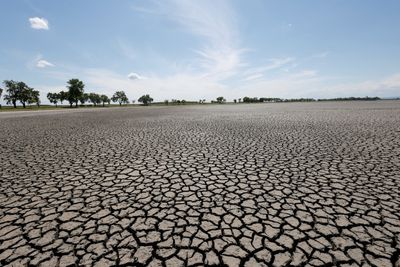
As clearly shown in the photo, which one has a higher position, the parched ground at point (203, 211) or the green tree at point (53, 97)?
the green tree at point (53, 97)

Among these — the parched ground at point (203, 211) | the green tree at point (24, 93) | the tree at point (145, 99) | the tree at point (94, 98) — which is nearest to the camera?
the parched ground at point (203, 211)

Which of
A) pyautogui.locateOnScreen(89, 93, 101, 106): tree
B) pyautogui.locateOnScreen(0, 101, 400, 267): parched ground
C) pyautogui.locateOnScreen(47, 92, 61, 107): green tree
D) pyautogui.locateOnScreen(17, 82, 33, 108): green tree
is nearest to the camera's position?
pyautogui.locateOnScreen(0, 101, 400, 267): parched ground

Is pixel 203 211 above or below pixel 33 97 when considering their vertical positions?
below

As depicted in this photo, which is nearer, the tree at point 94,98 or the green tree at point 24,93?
the green tree at point 24,93

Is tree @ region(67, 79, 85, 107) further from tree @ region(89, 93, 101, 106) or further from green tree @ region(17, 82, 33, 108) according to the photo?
tree @ region(89, 93, 101, 106)

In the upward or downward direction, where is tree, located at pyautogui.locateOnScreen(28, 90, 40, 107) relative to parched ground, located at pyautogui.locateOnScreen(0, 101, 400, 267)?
upward

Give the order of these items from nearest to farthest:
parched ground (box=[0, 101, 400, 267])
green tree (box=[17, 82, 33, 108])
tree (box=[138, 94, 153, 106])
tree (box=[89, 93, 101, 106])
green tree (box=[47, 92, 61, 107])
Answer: parched ground (box=[0, 101, 400, 267])
green tree (box=[17, 82, 33, 108])
green tree (box=[47, 92, 61, 107])
tree (box=[89, 93, 101, 106])
tree (box=[138, 94, 153, 106])

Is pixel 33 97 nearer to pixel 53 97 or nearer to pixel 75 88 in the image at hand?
pixel 75 88

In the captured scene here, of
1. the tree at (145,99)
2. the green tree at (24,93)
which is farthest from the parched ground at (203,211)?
the tree at (145,99)

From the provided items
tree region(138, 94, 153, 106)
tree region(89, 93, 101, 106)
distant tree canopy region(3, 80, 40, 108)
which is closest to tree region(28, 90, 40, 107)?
distant tree canopy region(3, 80, 40, 108)

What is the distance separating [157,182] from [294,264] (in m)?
2.95

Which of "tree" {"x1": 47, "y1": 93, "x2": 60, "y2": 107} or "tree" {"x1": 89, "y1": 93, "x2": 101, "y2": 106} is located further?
"tree" {"x1": 89, "y1": 93, "x2": 101, "y2": 106}

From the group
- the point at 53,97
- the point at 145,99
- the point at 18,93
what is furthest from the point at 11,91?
the point at 145,99

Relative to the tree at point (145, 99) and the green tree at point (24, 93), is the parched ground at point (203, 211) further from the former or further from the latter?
the tree at point (145, 99)
